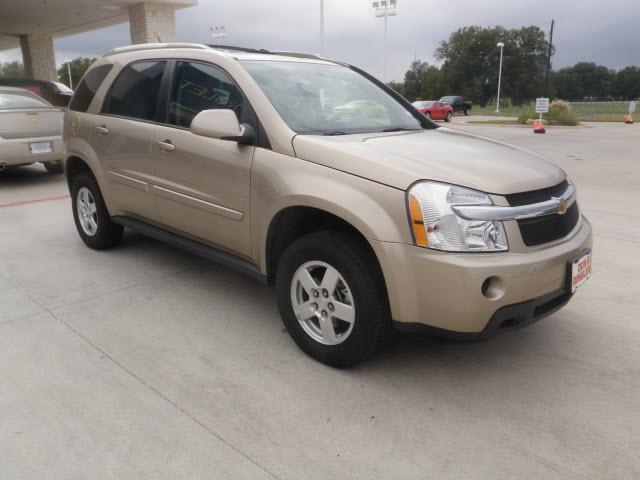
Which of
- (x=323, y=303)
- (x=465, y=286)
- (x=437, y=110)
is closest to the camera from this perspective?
(x=465, y=286)

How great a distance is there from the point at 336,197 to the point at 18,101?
297 inches

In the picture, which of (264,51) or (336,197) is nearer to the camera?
(336,197)

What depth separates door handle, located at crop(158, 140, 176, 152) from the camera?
3.74 m

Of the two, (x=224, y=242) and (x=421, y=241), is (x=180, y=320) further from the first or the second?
(x=421, y=241)

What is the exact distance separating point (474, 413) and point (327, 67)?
8.84 ft

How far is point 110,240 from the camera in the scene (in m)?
4.96

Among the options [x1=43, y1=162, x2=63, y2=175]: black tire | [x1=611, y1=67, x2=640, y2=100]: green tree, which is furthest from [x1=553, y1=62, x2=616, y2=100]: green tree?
[x1=43, y1=162, x2=63, y2=175]: black tire

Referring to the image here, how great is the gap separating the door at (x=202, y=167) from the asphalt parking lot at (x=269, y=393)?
0.62m

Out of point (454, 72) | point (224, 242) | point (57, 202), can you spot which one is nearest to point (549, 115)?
point (57, 202)

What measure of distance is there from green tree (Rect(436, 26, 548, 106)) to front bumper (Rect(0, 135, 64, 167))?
266ft

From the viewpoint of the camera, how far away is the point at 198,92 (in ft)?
12.2

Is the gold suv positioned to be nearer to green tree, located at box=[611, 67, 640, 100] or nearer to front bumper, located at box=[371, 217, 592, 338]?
front bumper, located at box=[371, 217, 592, 338]

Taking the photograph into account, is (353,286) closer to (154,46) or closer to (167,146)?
(167,146)

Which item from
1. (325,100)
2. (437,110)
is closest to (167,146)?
(325,100)
